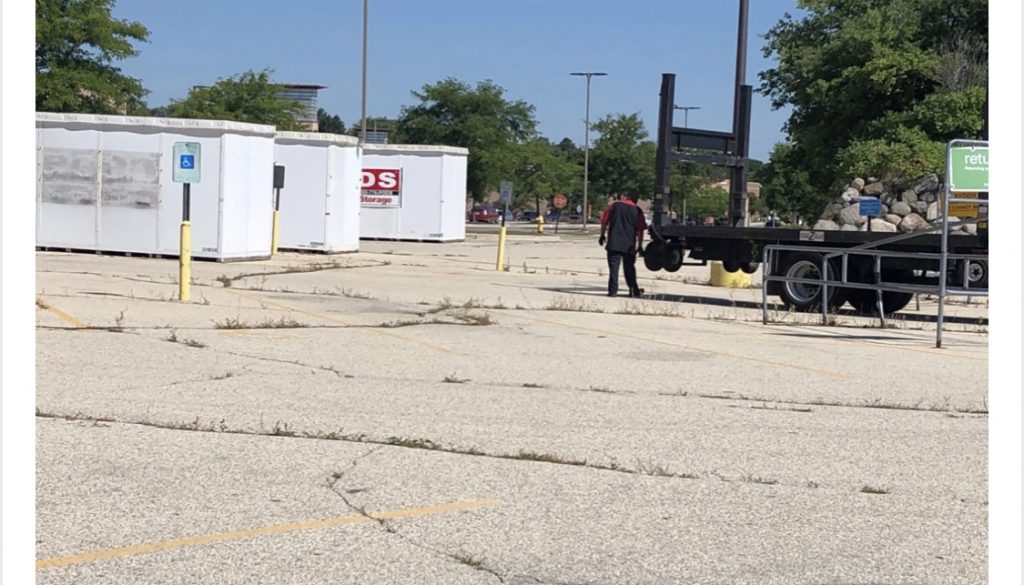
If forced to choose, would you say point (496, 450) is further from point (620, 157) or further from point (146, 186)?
point (620, 157)

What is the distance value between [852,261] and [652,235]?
134 inches

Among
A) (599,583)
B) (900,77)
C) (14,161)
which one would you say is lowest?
(599,583)

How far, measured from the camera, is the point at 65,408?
9.12 metres

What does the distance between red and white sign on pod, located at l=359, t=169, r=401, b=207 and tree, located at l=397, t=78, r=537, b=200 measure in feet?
88.0

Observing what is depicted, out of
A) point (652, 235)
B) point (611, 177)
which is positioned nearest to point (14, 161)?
point (652, 235)

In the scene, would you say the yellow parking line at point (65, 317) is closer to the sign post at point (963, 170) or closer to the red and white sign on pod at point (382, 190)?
the sign post at point (963, 170)

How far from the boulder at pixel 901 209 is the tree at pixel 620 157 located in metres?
47.3

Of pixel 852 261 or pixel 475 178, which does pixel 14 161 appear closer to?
pixel 852 261

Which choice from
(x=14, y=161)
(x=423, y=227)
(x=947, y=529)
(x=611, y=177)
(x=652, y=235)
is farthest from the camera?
(x=611, y=177)

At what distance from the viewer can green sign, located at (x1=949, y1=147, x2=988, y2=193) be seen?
14.6m

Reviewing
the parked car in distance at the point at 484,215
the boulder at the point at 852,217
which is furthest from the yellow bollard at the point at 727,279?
the parked car in distance at the point at 484,215

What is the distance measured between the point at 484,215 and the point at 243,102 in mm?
36750

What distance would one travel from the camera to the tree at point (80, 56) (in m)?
42.7

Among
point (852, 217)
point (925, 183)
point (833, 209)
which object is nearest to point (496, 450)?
point (925, 183)
